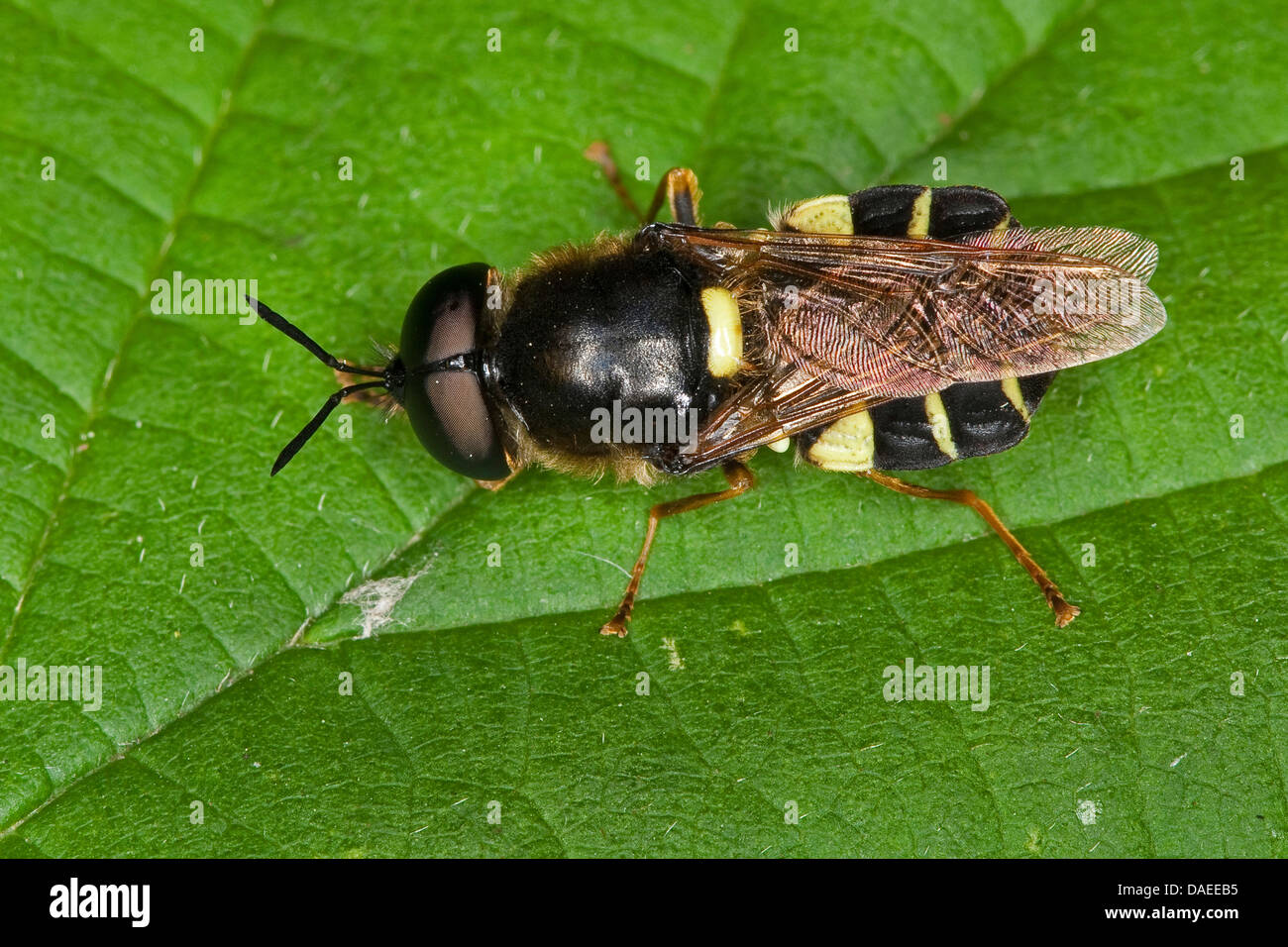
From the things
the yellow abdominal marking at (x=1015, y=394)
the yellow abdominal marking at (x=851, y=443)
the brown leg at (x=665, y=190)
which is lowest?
the yellow abdominal marking at (x=851, y=443)

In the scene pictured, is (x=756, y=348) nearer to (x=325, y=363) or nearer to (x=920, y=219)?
(x=920, y=219)

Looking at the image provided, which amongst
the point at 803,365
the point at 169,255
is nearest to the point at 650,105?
the point at 803,365

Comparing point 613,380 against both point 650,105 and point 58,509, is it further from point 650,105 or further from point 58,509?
point 58,509

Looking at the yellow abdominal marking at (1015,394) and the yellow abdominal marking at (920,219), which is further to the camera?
the yellow abdominal marking at (920,219)

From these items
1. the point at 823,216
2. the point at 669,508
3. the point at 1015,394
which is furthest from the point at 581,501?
the point at 1015,394

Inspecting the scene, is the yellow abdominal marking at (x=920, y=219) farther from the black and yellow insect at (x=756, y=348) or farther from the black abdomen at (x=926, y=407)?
the black and yellow insect at (x=756, y=348)

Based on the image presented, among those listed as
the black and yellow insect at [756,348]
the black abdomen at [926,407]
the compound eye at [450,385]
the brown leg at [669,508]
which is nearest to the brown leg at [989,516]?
the black and yellow insect at [756,348]
